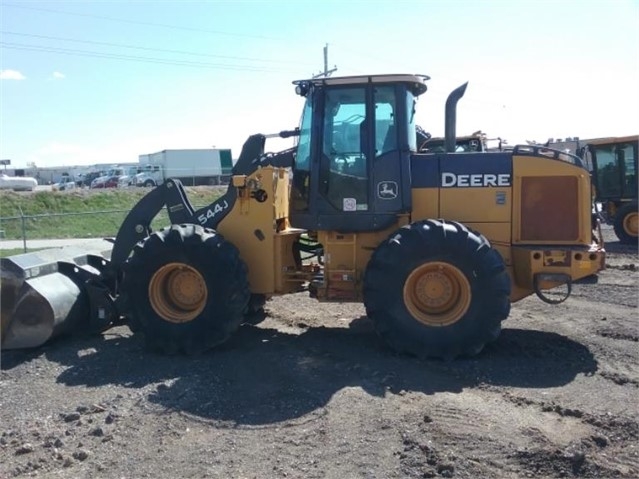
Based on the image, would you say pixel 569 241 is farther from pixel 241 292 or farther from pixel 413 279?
pixel 241 292

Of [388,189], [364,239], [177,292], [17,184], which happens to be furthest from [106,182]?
[388,189]

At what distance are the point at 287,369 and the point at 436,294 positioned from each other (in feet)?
5.45

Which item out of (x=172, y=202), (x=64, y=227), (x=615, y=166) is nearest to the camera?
(x=172, y=202)

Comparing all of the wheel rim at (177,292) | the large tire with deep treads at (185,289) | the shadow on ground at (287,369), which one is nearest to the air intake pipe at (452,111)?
the shadow on ground at (287,369)

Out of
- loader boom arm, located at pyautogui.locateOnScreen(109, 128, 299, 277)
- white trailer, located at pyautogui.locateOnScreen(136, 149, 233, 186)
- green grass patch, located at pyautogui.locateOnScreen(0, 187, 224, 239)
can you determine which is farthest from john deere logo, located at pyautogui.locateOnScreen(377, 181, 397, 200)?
white trailer, located at pyautogui.locateOnScreen(136, 149, 233, 186)

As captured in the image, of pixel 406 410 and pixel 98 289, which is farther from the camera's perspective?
pixel 98 289

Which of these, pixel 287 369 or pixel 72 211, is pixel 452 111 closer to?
pixel 287 369

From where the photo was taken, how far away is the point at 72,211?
101ft

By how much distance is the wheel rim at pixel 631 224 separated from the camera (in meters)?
17.3

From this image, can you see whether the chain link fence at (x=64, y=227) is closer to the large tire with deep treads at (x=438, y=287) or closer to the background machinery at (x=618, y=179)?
the background machinery at (x=618, y=179)

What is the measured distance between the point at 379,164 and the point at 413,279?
129 cm

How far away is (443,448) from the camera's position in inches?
181

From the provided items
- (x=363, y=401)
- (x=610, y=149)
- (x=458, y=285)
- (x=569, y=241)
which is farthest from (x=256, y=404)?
(x=610, y=149)

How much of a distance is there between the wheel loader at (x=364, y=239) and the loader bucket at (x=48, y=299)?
17 millimetres
